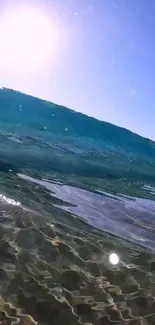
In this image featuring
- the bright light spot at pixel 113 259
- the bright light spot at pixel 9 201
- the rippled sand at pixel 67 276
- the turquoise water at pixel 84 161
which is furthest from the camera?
the turquoise water at pixel 84 161

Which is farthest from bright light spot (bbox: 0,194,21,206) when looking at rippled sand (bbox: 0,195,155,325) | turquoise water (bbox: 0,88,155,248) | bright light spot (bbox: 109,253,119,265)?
bright light spot (bbox: 109,253,119,265)

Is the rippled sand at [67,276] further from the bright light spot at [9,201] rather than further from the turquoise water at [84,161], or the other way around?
the turquoise water at [84,161]

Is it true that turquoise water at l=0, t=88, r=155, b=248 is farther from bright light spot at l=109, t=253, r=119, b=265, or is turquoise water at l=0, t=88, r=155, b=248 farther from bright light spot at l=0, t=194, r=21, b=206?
bright light spot at l=109, t=253, r=119, b=265

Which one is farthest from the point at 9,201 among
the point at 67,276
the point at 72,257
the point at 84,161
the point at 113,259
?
the point at 84,161

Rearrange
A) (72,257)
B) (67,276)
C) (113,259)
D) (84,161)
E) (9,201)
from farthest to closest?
1. (84,161)
2. (9,201)
3. (113,259)
4. (72,257)
5. (67,276)

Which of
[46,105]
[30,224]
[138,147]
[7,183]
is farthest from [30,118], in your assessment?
[30,224]

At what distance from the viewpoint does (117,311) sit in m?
4.96

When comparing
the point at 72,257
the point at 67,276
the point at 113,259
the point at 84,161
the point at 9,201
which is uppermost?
the point at 84,161

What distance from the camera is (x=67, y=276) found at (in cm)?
584

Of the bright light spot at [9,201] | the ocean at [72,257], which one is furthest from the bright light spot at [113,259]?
the bright light spot at [9,201]

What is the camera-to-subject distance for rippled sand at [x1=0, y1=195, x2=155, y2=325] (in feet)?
15.5

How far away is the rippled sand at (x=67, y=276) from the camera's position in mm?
4715

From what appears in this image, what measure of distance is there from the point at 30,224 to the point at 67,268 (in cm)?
197

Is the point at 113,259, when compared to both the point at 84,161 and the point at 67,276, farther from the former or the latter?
the point at 84,161
